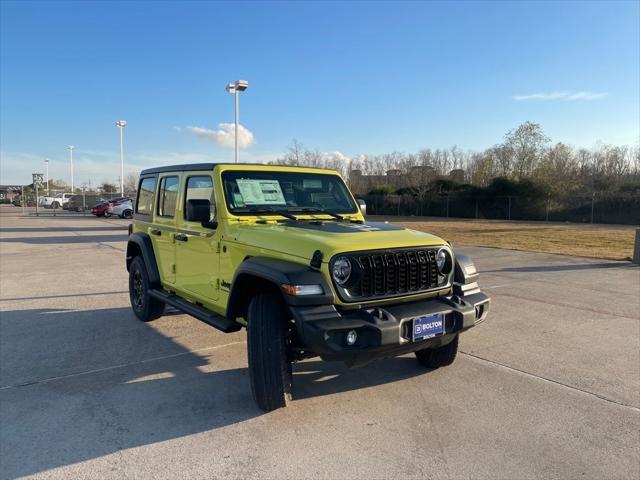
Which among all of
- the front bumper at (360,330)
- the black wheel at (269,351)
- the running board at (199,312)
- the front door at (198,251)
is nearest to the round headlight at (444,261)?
the front bumper at (360,330)

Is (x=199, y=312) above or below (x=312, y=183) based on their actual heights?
below

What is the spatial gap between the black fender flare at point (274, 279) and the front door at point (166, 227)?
1693 mm

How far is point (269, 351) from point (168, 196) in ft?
9.68

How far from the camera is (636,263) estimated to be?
1168 cm

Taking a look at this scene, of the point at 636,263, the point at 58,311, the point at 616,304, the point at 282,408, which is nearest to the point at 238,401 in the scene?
the point at 282,408

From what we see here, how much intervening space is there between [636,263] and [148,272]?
11.6m

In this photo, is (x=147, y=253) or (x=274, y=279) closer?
(x=274, y=279)

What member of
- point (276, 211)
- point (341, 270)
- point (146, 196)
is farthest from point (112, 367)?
point (341, 270)

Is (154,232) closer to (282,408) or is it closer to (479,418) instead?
(282,408)

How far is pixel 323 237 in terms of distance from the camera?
12.1 feet

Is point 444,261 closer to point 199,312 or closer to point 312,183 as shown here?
point 312,183

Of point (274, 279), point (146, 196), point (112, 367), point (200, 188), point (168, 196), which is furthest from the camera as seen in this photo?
point (146, 196)

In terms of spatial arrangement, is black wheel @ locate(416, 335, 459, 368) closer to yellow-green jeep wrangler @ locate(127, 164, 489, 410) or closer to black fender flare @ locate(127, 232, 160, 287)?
yellow-green jeep wrangler @ locate(127, 164, 489, 410)

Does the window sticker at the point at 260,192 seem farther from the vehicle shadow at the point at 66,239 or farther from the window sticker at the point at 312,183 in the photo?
the vehicle shadow at the point at 66,239
